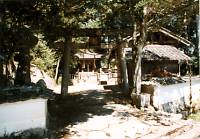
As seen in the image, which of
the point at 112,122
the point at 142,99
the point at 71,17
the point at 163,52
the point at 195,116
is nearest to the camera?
the point at 112,122

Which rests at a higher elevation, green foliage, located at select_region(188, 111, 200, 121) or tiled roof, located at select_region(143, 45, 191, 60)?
tiled roof, located at select_region(143, 45, 191, 60)

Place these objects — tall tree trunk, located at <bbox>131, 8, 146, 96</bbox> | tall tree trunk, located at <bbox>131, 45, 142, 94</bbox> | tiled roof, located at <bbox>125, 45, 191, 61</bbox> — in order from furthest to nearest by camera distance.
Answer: tiled roof, located at <bbox>125, 45, 191, 61</bbox>
tall tree trunk, located at <bbox>131, 45, 142, 94</bbox>
tall tree trunk, located at <bbox>131, 8, 146, 96</bbox>

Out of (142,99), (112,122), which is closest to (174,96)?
(142,99)

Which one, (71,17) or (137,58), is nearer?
(71,17)

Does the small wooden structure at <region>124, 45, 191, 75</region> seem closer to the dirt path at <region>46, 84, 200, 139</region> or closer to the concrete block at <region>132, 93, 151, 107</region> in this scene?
the concrete block at <region>132, 93, 151, 107</region>

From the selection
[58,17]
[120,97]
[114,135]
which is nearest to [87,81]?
[120,97]

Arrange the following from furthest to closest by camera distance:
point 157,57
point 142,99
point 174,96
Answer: point 157,57
point 174,96
point 142,99

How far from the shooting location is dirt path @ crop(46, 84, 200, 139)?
1348cm

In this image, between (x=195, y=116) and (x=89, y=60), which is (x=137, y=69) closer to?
(x=195, y=116)

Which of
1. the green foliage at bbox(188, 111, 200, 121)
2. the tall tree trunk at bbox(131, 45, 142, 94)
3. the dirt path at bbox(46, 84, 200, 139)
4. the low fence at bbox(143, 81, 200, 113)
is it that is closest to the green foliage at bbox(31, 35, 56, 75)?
the dirt path at bbox(46, 84, 200, 139)

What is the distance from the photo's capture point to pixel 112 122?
49.9ft

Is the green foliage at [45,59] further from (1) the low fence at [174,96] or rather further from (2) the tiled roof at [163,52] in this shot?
(1) the low fence at [174,96]

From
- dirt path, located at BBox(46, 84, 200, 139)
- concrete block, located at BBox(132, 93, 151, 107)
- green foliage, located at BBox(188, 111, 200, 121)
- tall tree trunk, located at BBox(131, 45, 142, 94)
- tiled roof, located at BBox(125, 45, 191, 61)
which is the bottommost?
green foliage, located at BBox(188, 111, 200, 121)

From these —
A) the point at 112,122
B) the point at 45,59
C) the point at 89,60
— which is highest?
the point at 89,60
